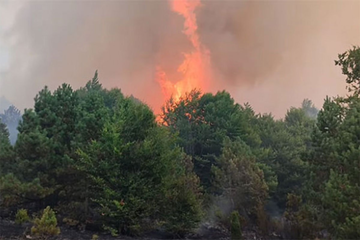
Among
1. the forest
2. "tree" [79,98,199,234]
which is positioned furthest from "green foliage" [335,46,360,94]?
"tree" [79,98,199,234]

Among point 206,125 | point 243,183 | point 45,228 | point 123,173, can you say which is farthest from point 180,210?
point 206,125

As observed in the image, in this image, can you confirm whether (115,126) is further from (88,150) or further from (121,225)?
(121,225)

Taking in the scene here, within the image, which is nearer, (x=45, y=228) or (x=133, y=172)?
(x=45, y=228)

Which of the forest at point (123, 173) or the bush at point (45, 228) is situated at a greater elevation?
the forest at point (123, 173)

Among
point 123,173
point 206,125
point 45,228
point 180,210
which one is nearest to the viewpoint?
point 45,228

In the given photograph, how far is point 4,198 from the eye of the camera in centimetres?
1864

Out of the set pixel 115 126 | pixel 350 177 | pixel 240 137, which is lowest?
pixel 350 177

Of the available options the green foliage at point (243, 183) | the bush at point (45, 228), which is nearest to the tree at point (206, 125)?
the green foliage at point (243, 183)

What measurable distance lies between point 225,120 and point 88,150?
25132 mm

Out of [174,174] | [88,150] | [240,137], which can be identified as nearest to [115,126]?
[88,150]

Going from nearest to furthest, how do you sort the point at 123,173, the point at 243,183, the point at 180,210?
the point at 123,173 → the point at 180,210 → the point at 243,183

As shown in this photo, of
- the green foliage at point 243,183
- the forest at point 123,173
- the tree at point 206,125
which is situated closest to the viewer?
the forest at point 123,173

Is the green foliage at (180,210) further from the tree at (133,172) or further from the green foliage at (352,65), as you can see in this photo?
the green foliage at (352,65)

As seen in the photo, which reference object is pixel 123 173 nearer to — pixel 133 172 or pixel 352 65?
pixel 133 172
